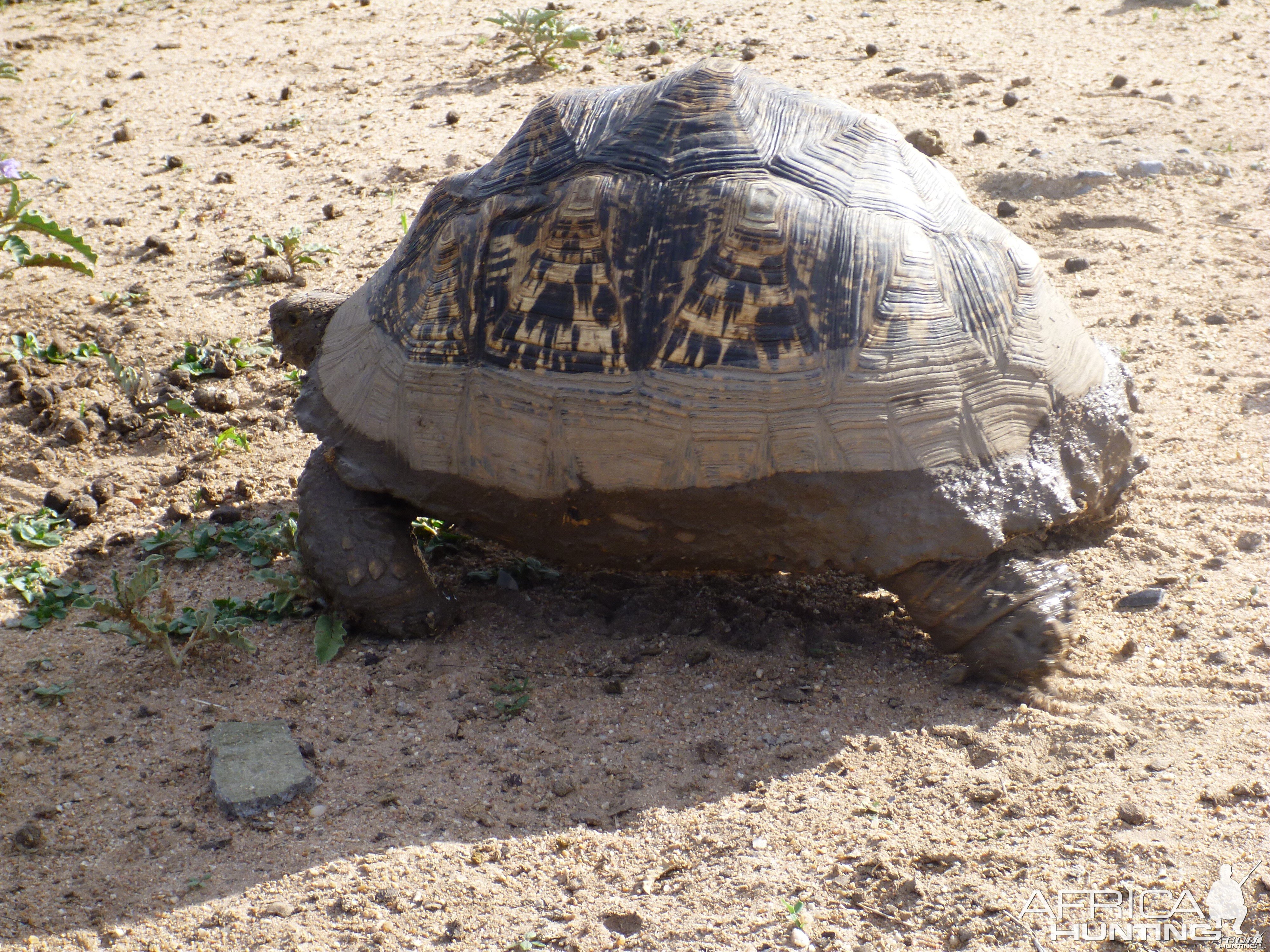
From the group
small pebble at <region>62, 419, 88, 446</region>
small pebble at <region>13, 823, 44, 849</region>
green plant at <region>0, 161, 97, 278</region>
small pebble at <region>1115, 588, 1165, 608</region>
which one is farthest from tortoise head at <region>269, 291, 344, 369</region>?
small pebble at <region>1115, 588, 1165, 608</region>

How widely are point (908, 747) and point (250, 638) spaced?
7.92 feet

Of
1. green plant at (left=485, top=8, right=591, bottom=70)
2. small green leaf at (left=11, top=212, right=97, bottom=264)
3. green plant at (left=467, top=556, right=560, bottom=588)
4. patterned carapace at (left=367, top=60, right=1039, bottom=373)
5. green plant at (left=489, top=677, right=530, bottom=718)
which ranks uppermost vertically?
green plant at (left=485, top=8, right=591, bottom=70)

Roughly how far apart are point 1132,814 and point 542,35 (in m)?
8.04

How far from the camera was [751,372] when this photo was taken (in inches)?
132

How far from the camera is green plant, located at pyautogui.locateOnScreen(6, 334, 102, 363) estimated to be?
559cm

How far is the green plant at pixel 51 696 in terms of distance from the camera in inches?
145

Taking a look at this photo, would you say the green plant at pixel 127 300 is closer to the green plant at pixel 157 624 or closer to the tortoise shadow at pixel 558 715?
the green plant at pixel 157 624

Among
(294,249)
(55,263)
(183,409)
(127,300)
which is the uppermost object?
(55,263)

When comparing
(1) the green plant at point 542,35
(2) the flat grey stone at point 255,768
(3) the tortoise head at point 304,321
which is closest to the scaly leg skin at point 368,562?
(2) the flat grey stone at point 255,768

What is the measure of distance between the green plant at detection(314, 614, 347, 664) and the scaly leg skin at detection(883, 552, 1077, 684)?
2009mm

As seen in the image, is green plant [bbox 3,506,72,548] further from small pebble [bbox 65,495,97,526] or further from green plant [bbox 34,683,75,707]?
green plant [bbox 34,683,75,707]

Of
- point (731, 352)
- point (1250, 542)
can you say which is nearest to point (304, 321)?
point (731, 352)

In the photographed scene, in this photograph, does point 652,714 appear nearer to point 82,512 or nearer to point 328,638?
point 328,638

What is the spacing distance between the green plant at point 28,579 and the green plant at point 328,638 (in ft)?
3.76
